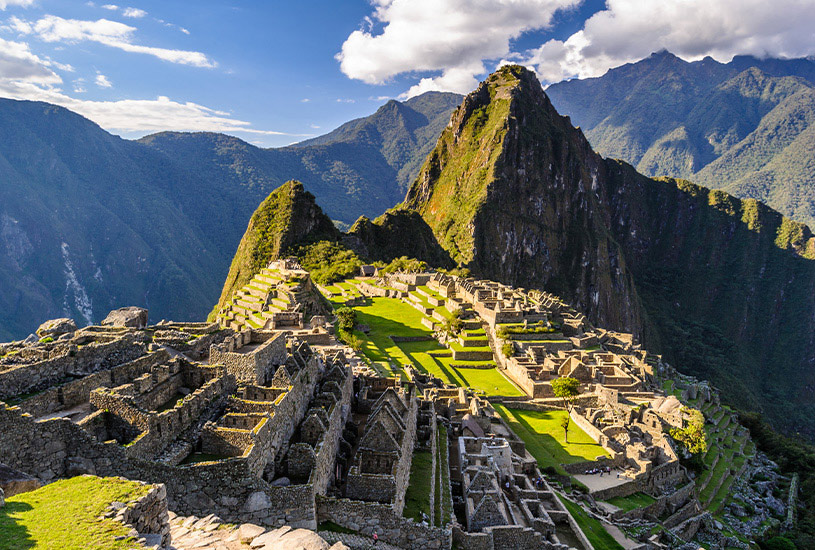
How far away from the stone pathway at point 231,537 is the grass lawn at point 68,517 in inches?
62.1

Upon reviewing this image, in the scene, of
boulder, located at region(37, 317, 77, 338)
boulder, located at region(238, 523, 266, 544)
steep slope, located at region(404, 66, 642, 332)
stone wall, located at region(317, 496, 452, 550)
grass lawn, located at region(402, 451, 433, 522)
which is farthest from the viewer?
steep slope, located at region(404, 66, 642, 332)

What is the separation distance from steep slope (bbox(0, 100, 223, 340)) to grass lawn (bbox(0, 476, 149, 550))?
85.4 meters

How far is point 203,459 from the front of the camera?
38.4ft

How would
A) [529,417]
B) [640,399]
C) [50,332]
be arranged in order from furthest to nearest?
1. [640,399]
2. [529,417]
3. [50,332]

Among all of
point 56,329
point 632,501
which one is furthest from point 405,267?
point 56,329

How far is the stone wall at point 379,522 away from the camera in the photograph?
41.5ft

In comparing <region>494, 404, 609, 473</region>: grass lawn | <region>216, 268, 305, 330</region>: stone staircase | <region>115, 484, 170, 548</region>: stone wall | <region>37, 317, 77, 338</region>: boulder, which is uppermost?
<region>37, 317, 77, 338</region>: boulder

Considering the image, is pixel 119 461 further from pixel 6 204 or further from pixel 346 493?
pixel 6 204

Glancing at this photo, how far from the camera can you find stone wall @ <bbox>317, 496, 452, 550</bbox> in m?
12.7

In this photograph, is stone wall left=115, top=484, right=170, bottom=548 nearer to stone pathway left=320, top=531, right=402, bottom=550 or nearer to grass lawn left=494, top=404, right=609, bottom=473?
stone pathway left=320, top=531, right=402, bottom=550

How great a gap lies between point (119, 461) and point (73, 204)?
456ft

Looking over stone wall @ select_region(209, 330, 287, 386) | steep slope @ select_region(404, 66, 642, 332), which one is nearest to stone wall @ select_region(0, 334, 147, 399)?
stone wall @ select_region(209, 330, 287, 386)

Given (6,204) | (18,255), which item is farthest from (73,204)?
(18,255)

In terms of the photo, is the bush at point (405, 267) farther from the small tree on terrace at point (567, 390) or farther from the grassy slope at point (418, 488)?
the grassy slope at point (418, 488)
